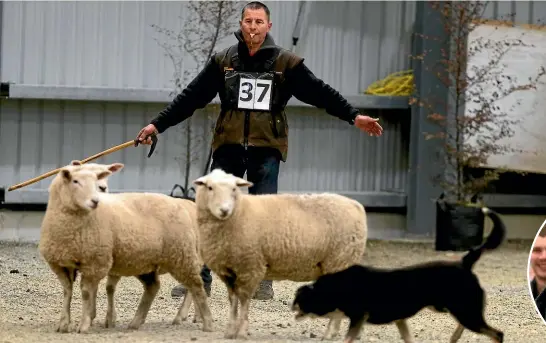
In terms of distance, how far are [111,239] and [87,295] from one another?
0.37 metres

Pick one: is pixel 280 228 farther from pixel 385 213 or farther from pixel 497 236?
pixel 385 213

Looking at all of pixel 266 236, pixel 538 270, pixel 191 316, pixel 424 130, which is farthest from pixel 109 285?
pixel 424 130

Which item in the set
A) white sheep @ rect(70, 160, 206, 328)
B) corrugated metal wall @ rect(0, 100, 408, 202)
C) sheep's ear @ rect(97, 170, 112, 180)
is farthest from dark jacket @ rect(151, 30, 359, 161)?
corrugated metal wall @ rect(0, 100, 408, 202)

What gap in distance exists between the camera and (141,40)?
12617 mm

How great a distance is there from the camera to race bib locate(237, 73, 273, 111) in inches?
278

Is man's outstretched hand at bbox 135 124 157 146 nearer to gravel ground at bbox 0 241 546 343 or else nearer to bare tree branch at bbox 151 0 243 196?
gravel ground at bbox 0 241 546 343

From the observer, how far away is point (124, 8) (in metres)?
12.5

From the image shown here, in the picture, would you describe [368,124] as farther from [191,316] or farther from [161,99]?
[161,99]

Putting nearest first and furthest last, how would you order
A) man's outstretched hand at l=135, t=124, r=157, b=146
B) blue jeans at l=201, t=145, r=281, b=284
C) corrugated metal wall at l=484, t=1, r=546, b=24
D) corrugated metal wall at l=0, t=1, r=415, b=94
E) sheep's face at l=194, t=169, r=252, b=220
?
sheep's face at l=194, t=169, r=252, b=220 → man's outstretched hand at l=135, t=124, r=157, b=146 → blue jeans at l=201, t=145, r=281, b=284 → corrugated metal wall at l=0, t=1, r=415, b=94 → corrugated metal wall at l=484, t=1, r=546, b=24

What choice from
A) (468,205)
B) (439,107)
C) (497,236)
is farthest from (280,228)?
(439,107)

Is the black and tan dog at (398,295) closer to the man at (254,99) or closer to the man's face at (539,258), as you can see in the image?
the man's face at (539,258)

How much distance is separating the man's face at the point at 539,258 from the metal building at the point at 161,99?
6.73 meters

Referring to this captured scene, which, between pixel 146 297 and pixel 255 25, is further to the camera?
pixel 255 25

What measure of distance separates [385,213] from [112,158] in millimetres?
3427
